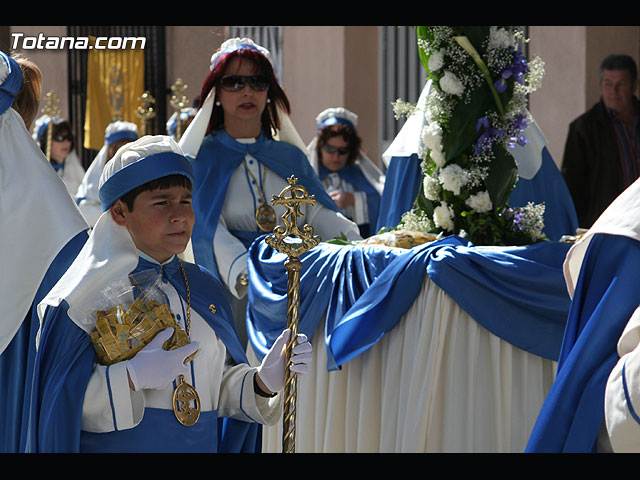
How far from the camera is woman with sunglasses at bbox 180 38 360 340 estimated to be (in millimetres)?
4562

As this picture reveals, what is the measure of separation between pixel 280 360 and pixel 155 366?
324mm

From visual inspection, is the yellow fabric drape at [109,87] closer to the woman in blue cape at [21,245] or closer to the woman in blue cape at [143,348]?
the woman in blue cape at [21,245]

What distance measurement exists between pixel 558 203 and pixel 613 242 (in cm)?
284

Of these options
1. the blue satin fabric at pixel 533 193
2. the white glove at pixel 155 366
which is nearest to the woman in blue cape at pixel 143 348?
the white glove at pixel 155 366

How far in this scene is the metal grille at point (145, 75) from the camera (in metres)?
13.5

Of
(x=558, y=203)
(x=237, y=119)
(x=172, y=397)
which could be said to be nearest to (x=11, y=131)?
(x=172, y=397)

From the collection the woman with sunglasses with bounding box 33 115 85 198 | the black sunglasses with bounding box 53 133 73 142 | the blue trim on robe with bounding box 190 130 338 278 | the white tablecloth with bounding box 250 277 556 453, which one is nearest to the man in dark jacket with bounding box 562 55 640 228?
the blue trim on robe with bounding box 190 130 338 278

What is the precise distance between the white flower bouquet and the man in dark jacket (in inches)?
109

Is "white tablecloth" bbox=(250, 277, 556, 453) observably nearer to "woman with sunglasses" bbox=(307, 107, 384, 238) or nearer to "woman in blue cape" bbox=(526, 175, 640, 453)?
"woman in blue cape" bbox=(526, 175, 640, 453)

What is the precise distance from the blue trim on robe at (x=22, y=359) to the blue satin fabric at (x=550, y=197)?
251 cm

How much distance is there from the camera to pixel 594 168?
21.9 feet

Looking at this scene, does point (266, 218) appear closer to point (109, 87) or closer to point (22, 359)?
point (22, 359)

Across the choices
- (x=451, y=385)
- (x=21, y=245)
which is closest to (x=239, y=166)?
(x=451, y=385)
